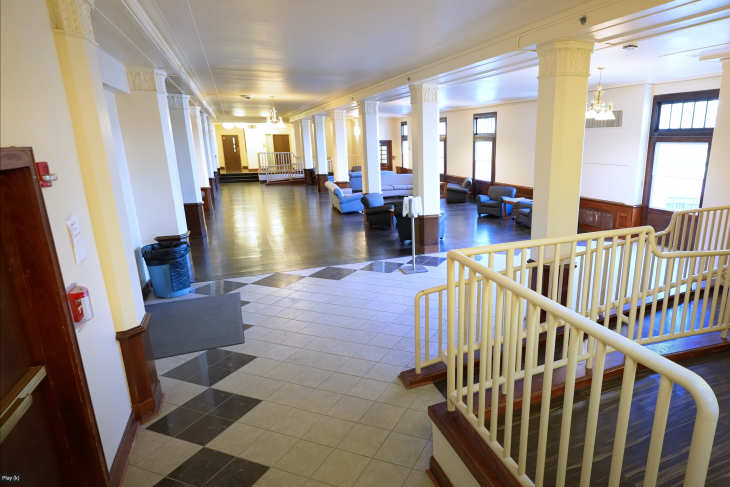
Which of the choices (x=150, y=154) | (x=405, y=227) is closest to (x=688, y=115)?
(x=405, y=227)

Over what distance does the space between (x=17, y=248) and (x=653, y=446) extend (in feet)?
8.64

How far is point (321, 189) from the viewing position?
15.8 metres

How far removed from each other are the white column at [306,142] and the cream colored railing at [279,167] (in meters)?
1.58

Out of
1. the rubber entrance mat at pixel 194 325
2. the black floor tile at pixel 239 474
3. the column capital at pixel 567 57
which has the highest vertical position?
the column capital at pixel 567 57

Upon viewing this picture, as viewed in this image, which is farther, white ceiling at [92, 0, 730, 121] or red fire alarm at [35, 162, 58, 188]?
white ceiling at [92, 0, 730, 121]

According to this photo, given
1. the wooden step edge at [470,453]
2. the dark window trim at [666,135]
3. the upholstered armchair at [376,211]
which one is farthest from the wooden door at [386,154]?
the wooden step edge at [470,453]

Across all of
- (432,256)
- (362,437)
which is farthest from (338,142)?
(362,437)

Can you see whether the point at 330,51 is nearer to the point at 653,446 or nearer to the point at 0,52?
the point at 0,52

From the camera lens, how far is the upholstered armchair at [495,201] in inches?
423

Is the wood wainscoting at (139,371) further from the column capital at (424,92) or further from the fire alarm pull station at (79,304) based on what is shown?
the column capital at (424,92)

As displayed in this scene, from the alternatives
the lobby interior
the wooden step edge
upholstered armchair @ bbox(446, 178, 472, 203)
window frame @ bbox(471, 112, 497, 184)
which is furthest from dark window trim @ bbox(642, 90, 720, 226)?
the wooden step edge

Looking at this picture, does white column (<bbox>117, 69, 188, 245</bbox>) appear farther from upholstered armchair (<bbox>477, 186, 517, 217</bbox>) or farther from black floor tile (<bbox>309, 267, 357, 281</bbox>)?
upholstered armchair (<bbox>477, 186, 517, 217</bbox>)

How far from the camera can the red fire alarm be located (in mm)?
2029

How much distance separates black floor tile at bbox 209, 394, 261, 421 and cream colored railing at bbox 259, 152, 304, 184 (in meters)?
16.7
